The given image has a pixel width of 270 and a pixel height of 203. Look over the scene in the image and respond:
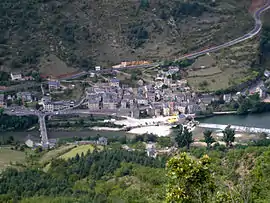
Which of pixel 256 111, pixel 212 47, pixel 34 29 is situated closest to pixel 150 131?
pixel 256 111

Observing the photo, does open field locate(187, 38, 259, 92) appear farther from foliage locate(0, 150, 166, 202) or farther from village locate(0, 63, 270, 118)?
foliage locate(0, 150, 166, 202)

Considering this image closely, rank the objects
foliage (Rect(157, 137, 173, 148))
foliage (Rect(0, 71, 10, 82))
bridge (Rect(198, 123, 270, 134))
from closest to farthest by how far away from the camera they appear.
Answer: foliage (Rect(157, 137, 173, 148)) < bridge (Rect(198, 123, 270, 134)) < foliage (Rect(0, 71, 10, 82))

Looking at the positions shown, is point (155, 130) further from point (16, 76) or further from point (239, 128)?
point (16, 76)

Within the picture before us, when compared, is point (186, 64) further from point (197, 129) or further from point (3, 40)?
point (3, 40)

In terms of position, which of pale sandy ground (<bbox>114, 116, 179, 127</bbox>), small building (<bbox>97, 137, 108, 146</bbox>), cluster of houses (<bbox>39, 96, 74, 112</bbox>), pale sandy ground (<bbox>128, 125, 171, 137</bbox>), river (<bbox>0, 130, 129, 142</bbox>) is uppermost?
cluster of houses (<bbox>39, 96, 74, 112</bbox>)

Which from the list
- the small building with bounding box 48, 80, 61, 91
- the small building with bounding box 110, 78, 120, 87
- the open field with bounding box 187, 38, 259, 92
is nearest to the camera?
the open field with bounding box 187, 38, 259, 92

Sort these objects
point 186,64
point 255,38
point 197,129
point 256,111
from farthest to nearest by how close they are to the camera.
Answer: point 255,38 → point 186,64 → point 256,111 → point 197,129

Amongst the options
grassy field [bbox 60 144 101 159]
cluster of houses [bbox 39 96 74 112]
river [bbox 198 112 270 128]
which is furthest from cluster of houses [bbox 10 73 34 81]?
river [bbox 198 112 270 128]
